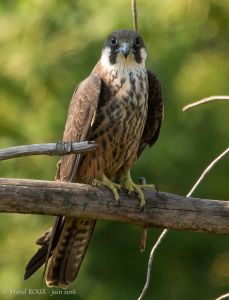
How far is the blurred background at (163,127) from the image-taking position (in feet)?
27.3

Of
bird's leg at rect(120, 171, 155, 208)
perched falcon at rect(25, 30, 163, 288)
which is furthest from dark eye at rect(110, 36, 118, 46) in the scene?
bird's leg at rect(120, 171, 155, 208)

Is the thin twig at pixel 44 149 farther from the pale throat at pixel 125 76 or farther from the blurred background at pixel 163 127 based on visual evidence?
the blurred background at pixel 163 127

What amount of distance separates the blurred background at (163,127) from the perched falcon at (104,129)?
1.38 m

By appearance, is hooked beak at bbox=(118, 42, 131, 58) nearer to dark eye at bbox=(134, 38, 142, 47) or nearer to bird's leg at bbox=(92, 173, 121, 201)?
dark eye at bbox=(134, 38, 142, 47)

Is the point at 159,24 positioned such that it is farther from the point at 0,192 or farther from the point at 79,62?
the point at 0,192

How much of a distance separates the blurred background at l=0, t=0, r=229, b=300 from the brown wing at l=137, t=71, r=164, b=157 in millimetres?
A: 1308

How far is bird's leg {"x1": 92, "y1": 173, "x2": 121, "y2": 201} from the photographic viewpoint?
5.92 m

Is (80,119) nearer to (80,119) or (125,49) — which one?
Answer: (80,119)

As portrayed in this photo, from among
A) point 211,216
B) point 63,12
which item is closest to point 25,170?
point 63,12

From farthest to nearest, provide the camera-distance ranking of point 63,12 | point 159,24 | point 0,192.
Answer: point 63,12 → point 159,24 → point 0,192

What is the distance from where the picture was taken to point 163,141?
8352mm

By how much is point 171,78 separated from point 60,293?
166 cm

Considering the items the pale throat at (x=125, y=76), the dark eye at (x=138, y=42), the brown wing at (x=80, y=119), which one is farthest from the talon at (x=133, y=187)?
the dark eye at (x=138, y=42)

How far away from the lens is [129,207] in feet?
19.2
